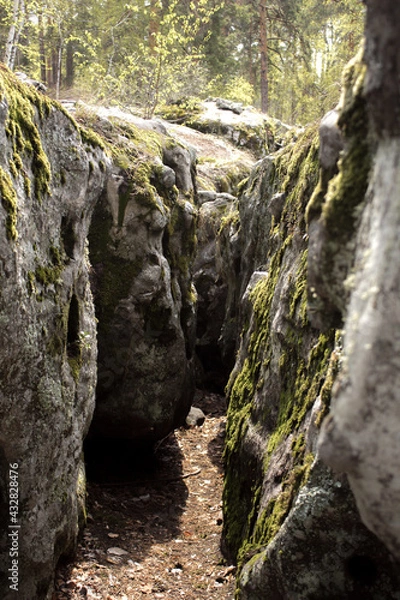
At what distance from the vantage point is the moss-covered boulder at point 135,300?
9.41m

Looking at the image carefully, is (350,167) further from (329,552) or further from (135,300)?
(135,300)

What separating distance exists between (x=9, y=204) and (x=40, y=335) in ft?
4.50

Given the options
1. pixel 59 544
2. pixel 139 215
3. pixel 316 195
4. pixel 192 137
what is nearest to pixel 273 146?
pixel 192 137

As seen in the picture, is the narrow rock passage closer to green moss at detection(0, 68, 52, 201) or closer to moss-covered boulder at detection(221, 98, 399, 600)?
moss-covered boulder at detection(221, 98, 399, 600)

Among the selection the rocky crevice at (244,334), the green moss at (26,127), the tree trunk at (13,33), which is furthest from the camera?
the tree trunk at (13,33)

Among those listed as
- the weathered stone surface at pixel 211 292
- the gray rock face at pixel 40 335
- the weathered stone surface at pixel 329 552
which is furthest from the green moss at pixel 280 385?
the weathered stone surface at pixel 211 292

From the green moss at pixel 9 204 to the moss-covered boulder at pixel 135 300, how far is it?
4443 millimetres

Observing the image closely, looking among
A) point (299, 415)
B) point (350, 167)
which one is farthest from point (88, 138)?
point (350, 167)

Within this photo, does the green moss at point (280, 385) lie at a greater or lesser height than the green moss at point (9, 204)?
lesser

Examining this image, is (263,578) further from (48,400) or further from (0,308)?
(0,308)

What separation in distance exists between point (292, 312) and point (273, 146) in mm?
17575

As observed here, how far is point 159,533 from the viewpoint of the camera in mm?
7938

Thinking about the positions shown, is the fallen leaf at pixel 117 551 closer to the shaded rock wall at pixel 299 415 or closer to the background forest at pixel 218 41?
the shaded rock wall at pixel 299 415

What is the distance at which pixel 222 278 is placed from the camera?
1523 centimetres
